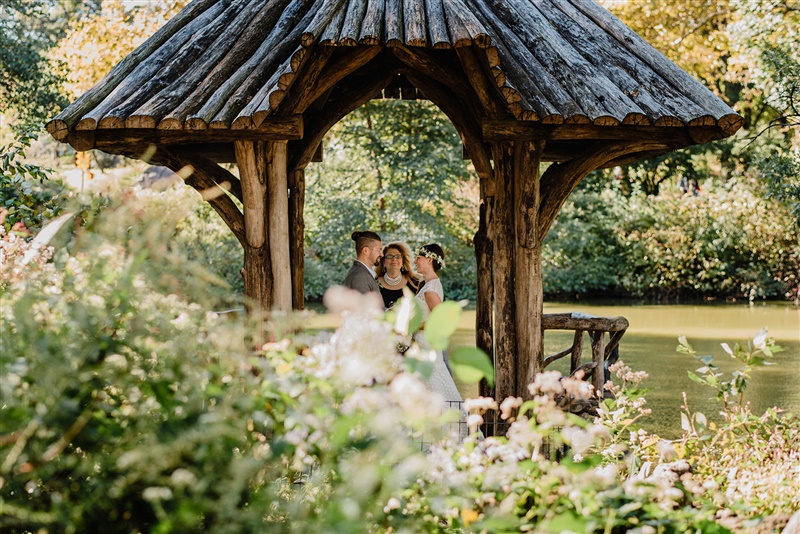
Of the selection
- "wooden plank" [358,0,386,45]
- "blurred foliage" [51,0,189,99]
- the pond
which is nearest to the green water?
the pond

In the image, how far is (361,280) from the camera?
6539mm

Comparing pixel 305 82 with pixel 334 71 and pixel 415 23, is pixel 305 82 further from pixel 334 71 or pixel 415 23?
pixel 415 23

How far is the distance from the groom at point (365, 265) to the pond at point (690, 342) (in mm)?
1207

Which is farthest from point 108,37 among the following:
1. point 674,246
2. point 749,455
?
point 749,455

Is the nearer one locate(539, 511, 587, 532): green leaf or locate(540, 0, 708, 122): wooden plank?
locate(539, 511, 587, 532): green leaf

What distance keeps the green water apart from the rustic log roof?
7.49 ft

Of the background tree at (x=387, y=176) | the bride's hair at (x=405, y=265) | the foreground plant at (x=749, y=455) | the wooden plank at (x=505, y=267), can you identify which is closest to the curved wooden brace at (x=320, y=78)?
the wooden plank at (x=505, y=267)

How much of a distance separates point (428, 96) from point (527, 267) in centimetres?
139

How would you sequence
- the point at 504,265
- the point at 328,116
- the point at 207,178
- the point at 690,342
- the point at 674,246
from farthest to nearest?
the point at 674,246 < the point at 690,342 < the point at 328,116 < the point at 504,265 < the point at 207,178

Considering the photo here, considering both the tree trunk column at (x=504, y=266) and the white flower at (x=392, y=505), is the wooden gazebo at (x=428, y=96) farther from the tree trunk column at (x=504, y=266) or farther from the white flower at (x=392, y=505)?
the white flower at (x=392, y=505)

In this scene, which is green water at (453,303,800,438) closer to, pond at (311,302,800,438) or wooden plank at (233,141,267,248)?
pond at (311,302,800,438)

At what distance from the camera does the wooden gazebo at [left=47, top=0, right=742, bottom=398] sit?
5090 mm

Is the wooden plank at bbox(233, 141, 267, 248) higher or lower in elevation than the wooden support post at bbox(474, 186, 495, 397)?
higher

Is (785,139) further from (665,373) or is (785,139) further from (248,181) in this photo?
(248,181)
